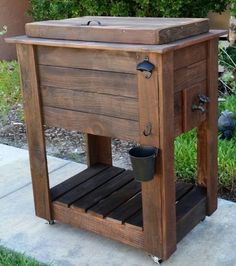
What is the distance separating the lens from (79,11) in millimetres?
5609

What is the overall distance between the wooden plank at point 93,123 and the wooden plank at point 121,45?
0.35 meters

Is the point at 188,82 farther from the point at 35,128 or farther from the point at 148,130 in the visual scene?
the point at 35,128

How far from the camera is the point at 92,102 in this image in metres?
2.58

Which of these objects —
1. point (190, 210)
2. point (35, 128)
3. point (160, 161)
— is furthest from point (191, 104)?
point (35, 128)

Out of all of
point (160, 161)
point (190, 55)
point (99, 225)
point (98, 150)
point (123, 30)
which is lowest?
point (99, 225)

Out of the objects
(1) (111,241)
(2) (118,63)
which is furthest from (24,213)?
(2) (118,63)

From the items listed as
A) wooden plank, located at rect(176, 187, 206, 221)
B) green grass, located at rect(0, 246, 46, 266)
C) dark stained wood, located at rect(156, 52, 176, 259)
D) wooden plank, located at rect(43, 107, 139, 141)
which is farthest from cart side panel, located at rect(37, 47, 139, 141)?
green grass, located at rect(0, 246, 46, 266)

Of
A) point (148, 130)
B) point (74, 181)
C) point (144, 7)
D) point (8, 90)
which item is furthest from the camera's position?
point (8, 90)

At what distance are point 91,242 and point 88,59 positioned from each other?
106 cm

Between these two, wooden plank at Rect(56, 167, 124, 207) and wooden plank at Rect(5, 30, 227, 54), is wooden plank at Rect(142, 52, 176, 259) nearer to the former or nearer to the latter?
wooden plank at Rect(5, 30, 227, 54)

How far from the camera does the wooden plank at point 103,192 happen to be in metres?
2.92

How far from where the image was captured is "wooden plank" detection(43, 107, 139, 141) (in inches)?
97.5

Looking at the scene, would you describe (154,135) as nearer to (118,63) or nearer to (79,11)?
(118,63)

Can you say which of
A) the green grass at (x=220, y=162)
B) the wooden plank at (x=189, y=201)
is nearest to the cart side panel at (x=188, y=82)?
the wooden plank at (x=189, y=201)
